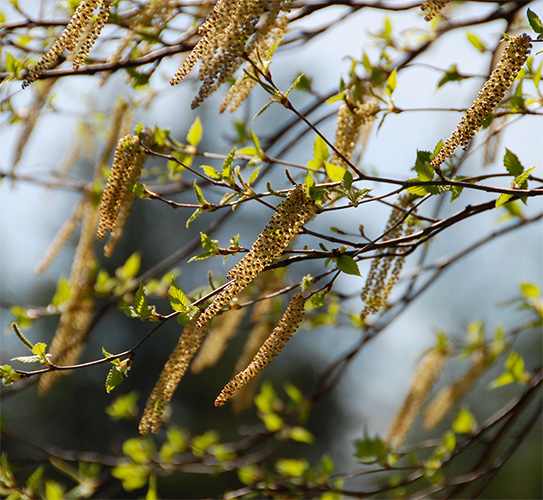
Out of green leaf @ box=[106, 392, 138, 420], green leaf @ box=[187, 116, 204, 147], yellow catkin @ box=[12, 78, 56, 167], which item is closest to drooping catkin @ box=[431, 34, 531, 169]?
green leaf @ box=[187, 116, 204, 147]

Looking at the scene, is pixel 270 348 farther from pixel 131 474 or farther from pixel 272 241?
pixel 131 474

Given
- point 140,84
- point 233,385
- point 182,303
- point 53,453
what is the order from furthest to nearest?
1. point 53,453
2. point 140,84
3. point 182,303
4. point 233,385

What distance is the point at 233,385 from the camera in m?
1.51

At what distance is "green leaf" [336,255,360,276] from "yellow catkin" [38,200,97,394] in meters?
1.37

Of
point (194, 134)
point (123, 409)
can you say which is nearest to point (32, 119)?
point (194, 134)

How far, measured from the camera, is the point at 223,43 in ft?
4.68

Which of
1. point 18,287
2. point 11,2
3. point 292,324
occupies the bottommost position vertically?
point 292,324

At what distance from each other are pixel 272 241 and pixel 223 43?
0.36 meters

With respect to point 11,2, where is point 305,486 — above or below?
below

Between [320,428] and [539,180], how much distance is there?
1534 cm

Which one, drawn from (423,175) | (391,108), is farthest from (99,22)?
(391,108)

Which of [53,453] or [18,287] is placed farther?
[18,287]

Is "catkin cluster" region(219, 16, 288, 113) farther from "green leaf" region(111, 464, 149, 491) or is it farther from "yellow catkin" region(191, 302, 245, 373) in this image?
"green leaf" region(111, 464, 149, 491)

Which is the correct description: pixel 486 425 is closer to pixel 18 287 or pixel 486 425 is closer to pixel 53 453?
pixel 53 453
